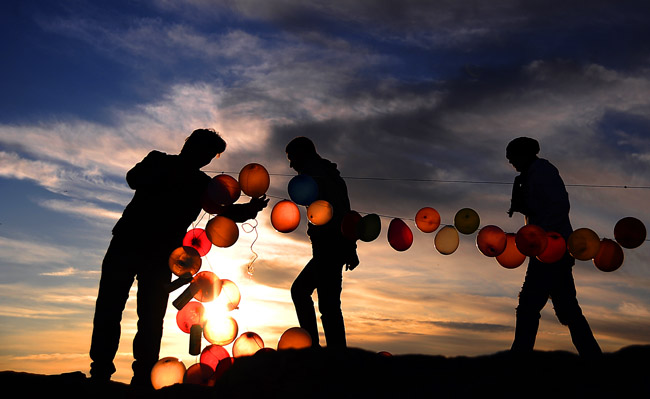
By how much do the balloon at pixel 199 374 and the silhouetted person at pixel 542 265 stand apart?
2554 mm

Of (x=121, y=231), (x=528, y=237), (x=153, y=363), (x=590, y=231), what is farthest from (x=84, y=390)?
(x=590, y=231)

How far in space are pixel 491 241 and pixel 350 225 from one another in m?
1.44

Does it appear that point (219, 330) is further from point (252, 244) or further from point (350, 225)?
point (350, 225)

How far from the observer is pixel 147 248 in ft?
16.2

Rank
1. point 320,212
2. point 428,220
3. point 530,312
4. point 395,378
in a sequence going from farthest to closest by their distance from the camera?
point 428,220
point 320,212
point 530,312
point 395,378

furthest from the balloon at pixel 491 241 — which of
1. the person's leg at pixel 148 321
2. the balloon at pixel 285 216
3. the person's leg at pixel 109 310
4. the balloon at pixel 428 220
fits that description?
the person's leg at pixel 109 310

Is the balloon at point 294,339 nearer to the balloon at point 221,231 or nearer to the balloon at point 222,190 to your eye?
the balloon at point 221,231

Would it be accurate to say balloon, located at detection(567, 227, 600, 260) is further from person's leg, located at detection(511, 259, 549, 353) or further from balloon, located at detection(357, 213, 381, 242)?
balloon, located at detection(357, 213, 381, 242)

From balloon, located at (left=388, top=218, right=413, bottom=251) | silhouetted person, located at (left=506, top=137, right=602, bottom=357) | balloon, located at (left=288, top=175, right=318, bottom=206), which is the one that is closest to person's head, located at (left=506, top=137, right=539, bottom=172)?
silhouetted person, located at (left=506, top=137, right=602, bottom=357)

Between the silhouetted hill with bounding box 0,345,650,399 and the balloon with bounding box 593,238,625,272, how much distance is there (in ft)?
4.64

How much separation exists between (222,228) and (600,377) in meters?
3.30

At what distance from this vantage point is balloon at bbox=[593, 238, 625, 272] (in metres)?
5.87

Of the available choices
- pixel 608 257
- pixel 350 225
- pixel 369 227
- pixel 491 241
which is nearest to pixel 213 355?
pixel 350 225

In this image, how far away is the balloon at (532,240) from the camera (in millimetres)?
5188
